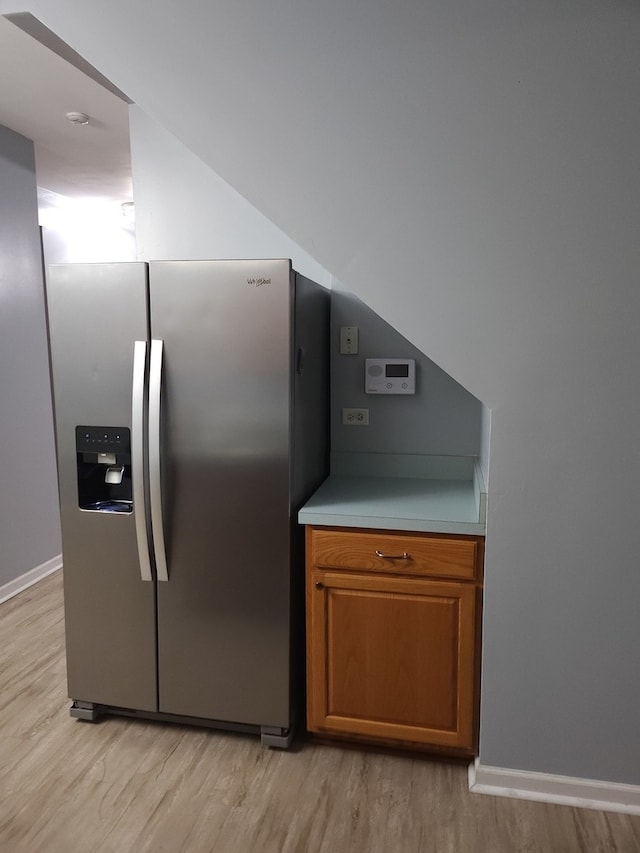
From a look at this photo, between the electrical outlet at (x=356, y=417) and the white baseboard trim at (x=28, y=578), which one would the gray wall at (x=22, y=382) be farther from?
the electrical outlet at (x=356, y=417)

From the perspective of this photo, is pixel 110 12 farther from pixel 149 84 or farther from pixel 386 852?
pixel 386 852

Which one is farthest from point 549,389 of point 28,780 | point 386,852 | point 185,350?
point 28,780

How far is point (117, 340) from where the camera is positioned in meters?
2.24

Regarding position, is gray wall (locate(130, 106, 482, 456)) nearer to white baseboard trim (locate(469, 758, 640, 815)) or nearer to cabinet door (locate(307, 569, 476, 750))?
cabinet door (locate(307, 569, 476, 750))

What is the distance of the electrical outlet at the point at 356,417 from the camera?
278 centimetres

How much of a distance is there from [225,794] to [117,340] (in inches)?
59.9

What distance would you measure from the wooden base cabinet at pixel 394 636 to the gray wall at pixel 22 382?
2.21 metres

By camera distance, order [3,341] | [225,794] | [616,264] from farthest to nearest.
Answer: [3,341], [225,794], [616,264]

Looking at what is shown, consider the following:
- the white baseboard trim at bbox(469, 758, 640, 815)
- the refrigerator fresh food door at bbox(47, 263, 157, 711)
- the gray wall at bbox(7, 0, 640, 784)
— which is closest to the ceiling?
the gray wall at bbox(7, 0, 640, 784)

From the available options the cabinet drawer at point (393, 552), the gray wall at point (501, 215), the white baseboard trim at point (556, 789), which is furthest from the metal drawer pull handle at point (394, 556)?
the white baseboard trim at point (556, 789)

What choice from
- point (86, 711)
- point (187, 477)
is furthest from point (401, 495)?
point (86, 711)

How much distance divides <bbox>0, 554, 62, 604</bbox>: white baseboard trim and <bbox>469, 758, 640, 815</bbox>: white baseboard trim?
2.69 metres

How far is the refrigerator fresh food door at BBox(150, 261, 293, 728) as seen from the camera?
6.96 feet

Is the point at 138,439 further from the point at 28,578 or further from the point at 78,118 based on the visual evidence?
the point at 28,578
